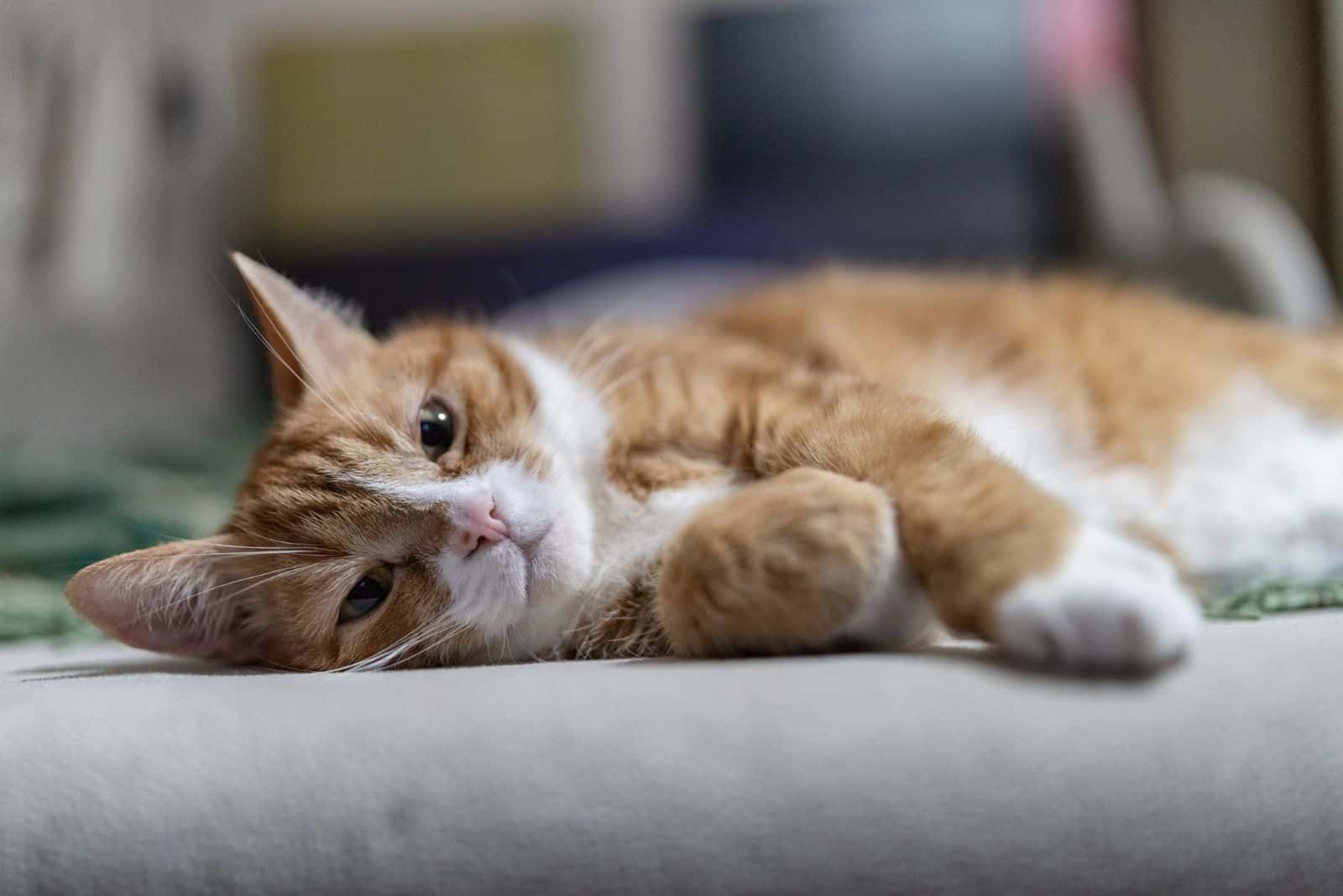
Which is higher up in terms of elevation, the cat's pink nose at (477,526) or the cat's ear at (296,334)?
the cat's ear at (296,334)

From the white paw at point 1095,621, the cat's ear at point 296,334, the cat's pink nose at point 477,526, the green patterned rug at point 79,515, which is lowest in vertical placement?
the green patterned rug at point 79,515

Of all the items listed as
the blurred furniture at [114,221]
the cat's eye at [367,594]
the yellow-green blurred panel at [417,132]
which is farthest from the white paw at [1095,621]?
the yellow-green blurred panel at [417,132]

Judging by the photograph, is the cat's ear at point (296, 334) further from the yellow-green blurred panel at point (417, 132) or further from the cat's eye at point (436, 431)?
the yellow-green blurred panel at point (417, 132)

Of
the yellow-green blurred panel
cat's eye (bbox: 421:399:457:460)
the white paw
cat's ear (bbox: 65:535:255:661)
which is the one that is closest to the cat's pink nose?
cat's eye (bbox: 421:399:457:460)

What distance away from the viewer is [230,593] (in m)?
1.09

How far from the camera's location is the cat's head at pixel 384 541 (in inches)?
39.6

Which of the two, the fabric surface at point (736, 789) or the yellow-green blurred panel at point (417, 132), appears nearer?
the fabric surface at point (736, 789)

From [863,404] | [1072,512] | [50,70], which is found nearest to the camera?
[1072,512]

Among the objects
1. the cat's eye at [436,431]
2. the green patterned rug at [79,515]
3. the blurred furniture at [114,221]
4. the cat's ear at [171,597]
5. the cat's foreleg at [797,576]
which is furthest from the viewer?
the blurred furniture at [114,221]

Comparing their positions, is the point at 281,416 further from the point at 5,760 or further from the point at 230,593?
the point at 5,760

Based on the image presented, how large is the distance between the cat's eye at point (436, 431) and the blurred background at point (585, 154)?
2.14 m

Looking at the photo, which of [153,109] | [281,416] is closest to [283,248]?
[153,109]

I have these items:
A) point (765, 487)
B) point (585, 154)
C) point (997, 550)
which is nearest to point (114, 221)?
point (585, 154)

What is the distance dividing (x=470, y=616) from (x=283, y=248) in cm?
386
